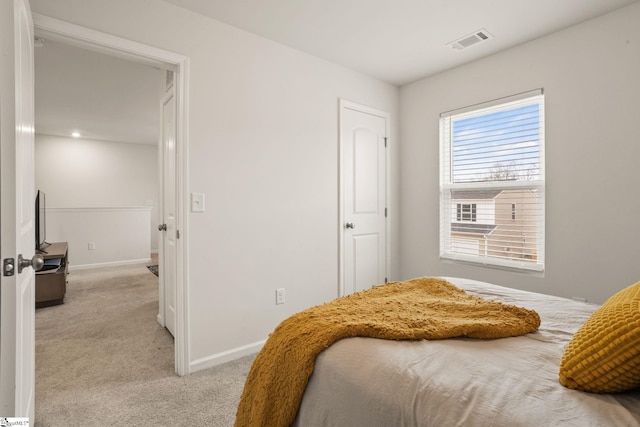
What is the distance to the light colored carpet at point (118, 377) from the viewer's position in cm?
177

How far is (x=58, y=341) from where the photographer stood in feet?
9.03

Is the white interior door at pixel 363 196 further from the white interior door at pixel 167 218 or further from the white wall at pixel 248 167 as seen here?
the white interior door at pixel 167 218

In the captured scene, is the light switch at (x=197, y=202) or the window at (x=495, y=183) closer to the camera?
the light switch at (x=197, y=202)

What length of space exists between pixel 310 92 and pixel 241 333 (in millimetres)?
2109

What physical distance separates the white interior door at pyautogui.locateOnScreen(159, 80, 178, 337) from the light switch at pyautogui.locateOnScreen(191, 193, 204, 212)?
645 millimetres

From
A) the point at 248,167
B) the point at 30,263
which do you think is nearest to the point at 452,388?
the point at 30,263

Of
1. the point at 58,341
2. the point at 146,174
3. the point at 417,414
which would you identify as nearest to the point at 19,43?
the point at 417,414

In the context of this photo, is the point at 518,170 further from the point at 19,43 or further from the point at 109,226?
the point at 109,226

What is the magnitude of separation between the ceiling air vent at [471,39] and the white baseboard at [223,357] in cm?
292

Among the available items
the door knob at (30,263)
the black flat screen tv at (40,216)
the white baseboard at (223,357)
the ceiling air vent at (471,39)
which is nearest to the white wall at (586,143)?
the ceiling air vent at (471,39)

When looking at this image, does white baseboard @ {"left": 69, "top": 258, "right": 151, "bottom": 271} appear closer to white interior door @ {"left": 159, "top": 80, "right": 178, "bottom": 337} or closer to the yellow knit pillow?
white interior door @ {"left": 159, "top": 80, "right": 178, "bottom": 337}

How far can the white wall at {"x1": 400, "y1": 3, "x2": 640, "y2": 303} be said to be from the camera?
7.20 feet

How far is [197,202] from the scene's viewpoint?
89.0 inches

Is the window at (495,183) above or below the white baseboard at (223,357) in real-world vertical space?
above
